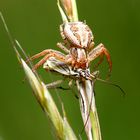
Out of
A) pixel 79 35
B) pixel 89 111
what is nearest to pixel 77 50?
pixel 79 35

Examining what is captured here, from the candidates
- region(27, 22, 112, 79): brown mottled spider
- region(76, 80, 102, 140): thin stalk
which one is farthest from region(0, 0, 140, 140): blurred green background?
region(76, 80, 102, 140): thin stalk

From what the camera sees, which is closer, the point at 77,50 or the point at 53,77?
the point at 77,50

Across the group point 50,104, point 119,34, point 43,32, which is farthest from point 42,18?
point 50,104

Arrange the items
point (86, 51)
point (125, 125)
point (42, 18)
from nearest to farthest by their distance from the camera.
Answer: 1. point (86, 51)
2. point (125, 125)
3. point (42, 18)

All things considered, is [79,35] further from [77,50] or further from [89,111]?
[89,111]

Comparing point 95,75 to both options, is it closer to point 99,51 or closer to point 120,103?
point 99,51

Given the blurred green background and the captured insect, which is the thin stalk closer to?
the captured insect
